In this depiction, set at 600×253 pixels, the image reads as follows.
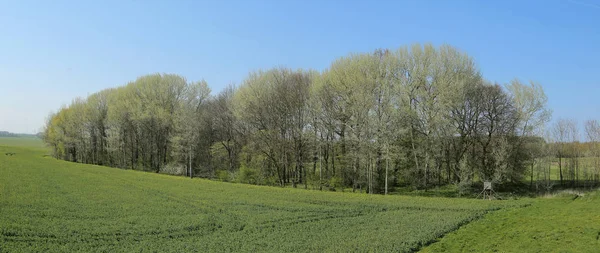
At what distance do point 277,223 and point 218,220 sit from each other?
12.4 feet

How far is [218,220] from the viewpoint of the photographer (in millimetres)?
22156

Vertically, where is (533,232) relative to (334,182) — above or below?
above

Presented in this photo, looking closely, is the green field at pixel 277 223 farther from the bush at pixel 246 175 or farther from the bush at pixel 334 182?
the bush at pixel 246 175

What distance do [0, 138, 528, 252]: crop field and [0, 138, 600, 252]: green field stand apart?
0.18ft

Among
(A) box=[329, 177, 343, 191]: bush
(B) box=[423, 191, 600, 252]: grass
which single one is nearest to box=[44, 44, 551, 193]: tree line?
(A) box=[329, 177, 343, 191]: bush

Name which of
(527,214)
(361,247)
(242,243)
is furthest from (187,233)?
(527,214)

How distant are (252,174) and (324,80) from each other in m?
16.7

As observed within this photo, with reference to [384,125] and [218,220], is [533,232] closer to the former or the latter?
[218,220]

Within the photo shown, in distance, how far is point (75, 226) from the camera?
1994 centimetres

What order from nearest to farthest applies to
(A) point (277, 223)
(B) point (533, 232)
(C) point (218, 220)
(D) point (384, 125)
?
1. (B) point (533, 232)
2. (A) point (277, 223)
3. (C) point (218, 220)
4. (D) point (384, 125)

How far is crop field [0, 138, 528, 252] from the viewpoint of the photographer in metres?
17.0

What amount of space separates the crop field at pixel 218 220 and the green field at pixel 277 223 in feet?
0.18

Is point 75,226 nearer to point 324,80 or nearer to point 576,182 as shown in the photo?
point 324,80

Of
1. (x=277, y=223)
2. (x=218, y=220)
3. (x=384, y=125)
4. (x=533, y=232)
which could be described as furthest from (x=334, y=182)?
(x=533, y=232)
